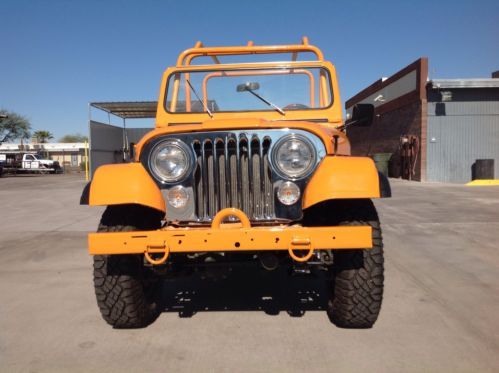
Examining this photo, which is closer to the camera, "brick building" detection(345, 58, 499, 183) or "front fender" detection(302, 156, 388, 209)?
"front fender" detection(302, 156, 388, 209)

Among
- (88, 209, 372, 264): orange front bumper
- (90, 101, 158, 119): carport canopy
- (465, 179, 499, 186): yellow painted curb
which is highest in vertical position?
(90, 101, 158, 119): carport canopy

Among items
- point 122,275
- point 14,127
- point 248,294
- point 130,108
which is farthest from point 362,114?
Result: point 14,127

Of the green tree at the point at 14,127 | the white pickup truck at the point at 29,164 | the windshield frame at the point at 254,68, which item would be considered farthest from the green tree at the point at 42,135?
the windshield frame at the point at 254,68

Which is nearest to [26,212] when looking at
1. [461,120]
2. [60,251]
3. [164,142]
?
[60,251]

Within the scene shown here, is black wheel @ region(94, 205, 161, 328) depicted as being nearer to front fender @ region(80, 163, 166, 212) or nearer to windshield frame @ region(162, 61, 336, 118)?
front fender @ region(80, 163, 166, 212)

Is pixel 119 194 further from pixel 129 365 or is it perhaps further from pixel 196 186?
pixel 129 365

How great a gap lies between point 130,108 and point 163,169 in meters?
15.3

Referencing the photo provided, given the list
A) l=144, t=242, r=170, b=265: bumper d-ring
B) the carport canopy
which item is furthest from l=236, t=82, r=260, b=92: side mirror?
the carport canopy

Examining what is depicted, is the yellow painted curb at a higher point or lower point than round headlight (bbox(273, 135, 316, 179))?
lower

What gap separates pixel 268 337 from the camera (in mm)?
3016

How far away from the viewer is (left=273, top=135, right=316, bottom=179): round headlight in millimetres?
2863

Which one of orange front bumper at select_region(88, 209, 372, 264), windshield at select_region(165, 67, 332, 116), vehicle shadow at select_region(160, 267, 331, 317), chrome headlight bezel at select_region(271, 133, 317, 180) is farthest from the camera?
windshield at select_region(165, 67, 332, 116)

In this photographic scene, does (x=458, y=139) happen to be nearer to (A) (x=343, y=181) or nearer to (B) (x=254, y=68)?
(B) (x=254, y=68)

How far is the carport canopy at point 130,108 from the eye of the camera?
16.3m
